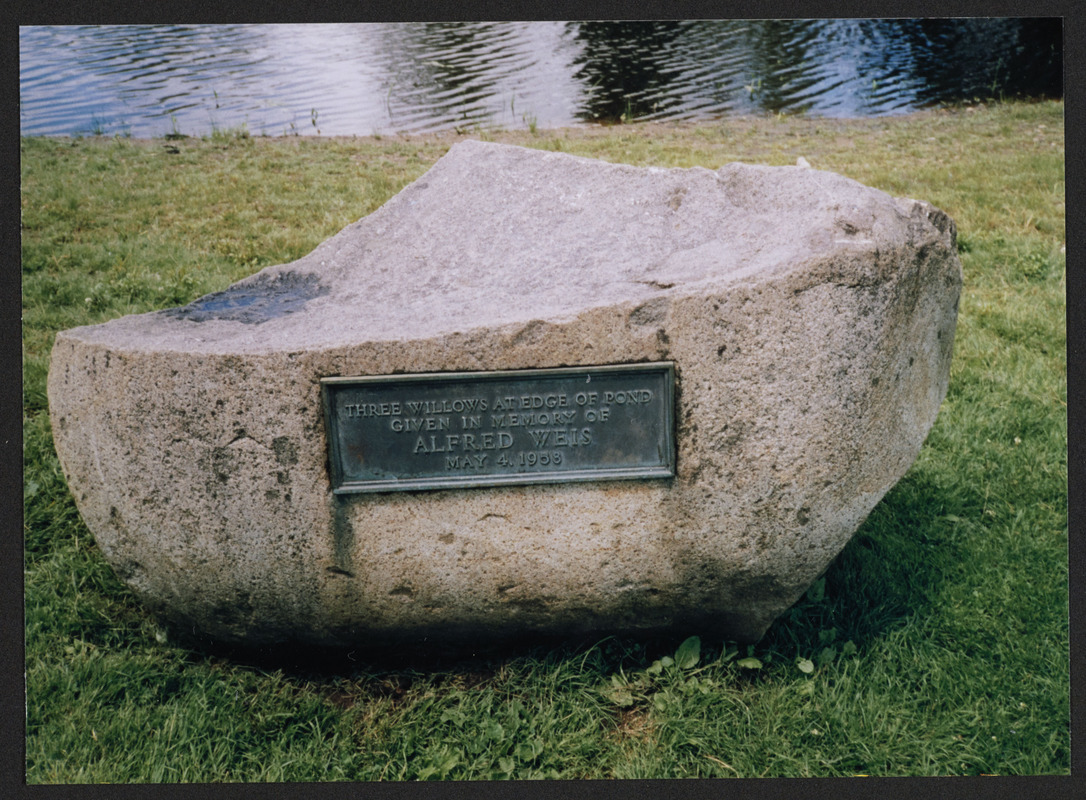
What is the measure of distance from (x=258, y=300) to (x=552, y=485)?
1.24m

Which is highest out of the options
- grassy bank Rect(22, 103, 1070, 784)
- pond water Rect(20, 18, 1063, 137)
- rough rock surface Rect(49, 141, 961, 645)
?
pond water Rect(20, 18, 1063, 137)

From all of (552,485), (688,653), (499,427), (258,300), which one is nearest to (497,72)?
(258,300)

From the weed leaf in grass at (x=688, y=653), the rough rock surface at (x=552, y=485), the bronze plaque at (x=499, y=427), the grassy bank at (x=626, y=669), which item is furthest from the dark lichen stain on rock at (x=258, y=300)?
the weed leaf in grass at (x=688, y=653)

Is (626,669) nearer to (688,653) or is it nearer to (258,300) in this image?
(688,653)

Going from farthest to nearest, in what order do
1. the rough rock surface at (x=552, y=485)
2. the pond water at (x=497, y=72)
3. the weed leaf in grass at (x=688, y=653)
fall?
the pond water at (x=497, y=72) → the weed leaf in grass at (x=688, y=653) → the rough rock surface at (x=552, y=485)

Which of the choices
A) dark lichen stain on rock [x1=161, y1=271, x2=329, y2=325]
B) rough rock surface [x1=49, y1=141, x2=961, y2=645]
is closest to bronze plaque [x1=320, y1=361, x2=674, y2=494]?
rough rock surface [x1=49, y1=141, x2=961, y2=645]

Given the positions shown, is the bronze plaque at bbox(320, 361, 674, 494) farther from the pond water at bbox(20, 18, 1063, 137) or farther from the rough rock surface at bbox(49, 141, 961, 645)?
the pond water at bbox(20, 18, 1063, 137)

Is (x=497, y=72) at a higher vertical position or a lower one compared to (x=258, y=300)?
higher

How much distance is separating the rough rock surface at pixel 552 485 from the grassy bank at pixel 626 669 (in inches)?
7.0

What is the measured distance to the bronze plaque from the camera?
2.16 m

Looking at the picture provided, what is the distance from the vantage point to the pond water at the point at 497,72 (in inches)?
110

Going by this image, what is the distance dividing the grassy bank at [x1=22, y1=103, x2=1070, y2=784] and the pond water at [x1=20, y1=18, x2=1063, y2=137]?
9.2 inches

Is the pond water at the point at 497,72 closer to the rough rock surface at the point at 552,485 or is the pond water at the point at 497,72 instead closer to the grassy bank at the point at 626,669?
the grassy bank at the point at 626,669

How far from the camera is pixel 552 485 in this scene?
2252mm
